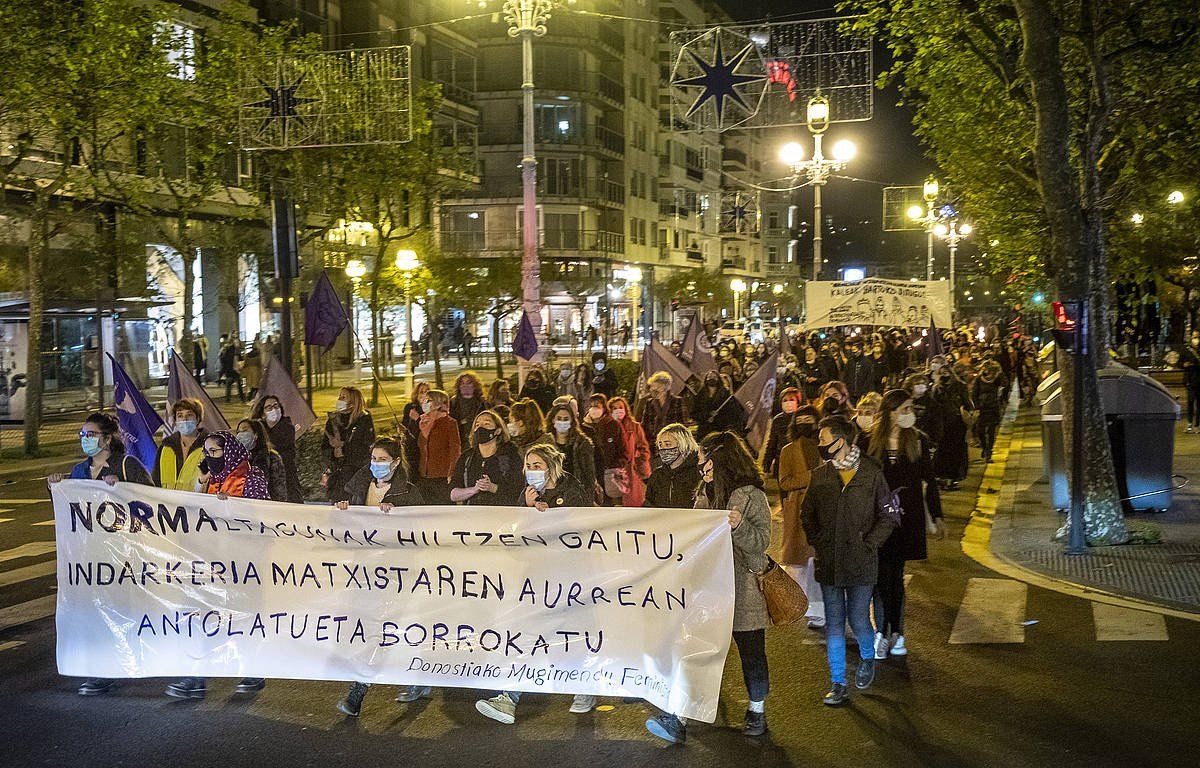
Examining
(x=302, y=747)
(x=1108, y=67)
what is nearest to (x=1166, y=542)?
(x=1108, y=67)

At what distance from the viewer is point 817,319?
75.8 ft

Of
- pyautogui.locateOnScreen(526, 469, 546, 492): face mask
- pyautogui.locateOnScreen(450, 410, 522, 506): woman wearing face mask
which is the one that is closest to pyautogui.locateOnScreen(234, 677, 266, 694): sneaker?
pyautogui.locateOnScreen(450, 410, 522, 506): woman wearing face mask

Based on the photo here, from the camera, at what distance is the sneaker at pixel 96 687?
697 cm

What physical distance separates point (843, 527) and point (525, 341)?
14.2 metres

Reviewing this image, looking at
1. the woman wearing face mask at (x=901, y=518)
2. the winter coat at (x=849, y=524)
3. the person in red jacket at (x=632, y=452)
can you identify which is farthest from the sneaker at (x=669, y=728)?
the person in red jacket at (x=632, y=452)

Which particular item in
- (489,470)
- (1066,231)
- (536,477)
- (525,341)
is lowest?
(489,470)

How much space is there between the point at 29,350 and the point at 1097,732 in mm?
19187

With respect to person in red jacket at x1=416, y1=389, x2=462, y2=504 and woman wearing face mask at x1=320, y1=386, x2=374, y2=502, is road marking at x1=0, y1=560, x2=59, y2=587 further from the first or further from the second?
person in red jacket at x1=416, y1=389, x2=462, y2=504

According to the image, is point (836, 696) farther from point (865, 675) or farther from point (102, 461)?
point (102, 461)

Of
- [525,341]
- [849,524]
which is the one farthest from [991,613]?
[525,341]

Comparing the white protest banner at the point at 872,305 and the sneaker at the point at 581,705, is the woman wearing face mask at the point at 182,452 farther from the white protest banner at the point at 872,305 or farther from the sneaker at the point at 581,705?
the white protest banner at the point at 872,305

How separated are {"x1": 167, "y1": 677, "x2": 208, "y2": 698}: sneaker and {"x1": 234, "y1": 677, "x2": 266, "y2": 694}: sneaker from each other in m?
0.21

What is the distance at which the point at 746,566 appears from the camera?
619 cm

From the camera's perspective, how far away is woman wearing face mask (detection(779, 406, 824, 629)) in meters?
8.12
